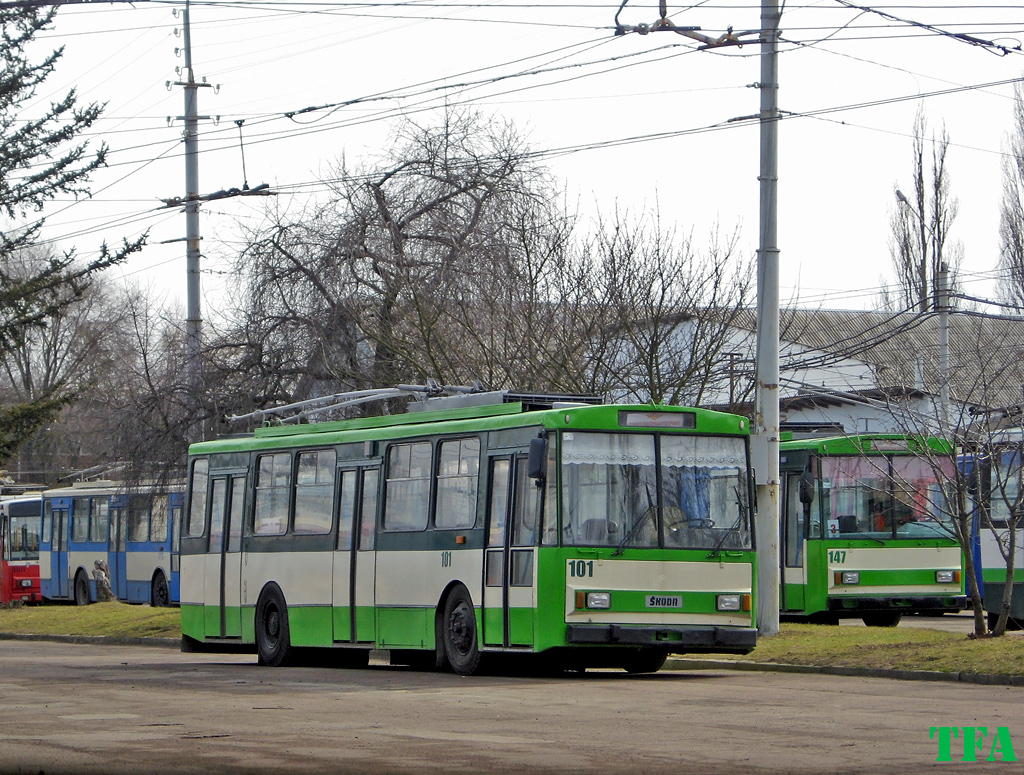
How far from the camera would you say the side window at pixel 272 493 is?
68.2 feet

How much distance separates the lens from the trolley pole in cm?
A: 2075

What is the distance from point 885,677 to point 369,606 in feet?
19.0

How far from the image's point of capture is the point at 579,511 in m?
16.6

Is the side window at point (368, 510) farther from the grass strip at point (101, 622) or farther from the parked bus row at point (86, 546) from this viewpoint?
the parked bus row at point (86, 546)

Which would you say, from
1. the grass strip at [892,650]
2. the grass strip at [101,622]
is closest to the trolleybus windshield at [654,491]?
the grass strip at [892,650]

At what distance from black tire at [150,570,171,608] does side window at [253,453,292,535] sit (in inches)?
764

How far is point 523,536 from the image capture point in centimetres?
1678

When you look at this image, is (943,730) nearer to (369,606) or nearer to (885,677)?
(885,677)

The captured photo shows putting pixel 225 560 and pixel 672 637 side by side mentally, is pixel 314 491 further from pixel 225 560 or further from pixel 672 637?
pixel 672 637

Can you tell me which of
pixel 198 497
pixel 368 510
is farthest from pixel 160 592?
pixel 368 510

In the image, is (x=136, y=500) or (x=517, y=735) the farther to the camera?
(x=136, y=500)

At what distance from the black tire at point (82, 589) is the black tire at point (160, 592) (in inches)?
152

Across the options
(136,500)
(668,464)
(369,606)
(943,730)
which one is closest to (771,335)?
(668,464)

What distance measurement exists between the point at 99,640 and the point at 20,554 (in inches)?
675
